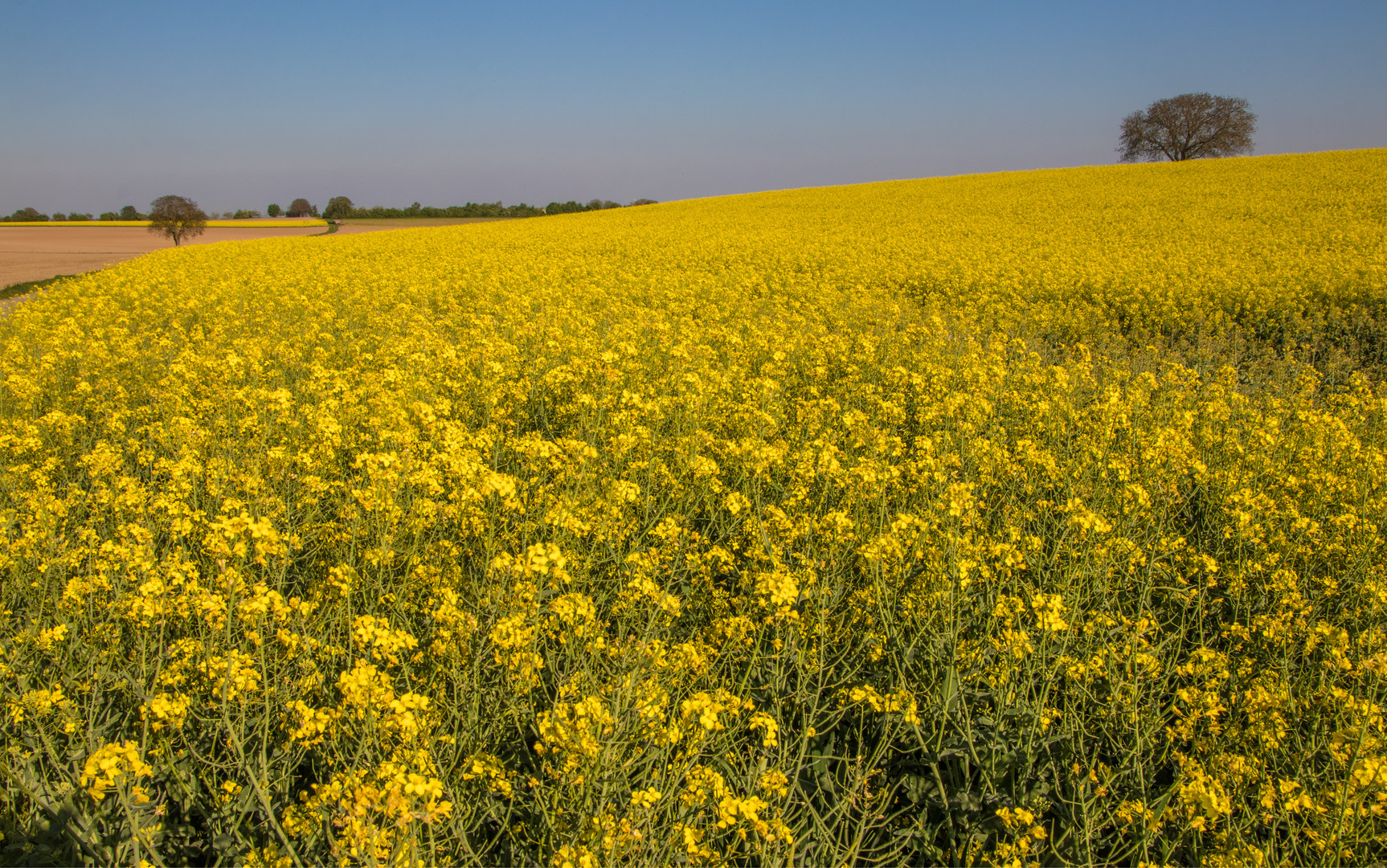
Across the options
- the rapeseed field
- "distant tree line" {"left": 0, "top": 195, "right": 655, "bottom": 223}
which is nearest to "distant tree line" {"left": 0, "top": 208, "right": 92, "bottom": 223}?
"distant tree line" {"left": 0, "top": 195, "right": 655, "bottom": 223}

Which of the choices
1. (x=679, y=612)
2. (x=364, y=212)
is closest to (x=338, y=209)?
(x=364, y=212)

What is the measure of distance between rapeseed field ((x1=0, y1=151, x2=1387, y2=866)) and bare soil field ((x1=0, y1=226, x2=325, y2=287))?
88.5 ft

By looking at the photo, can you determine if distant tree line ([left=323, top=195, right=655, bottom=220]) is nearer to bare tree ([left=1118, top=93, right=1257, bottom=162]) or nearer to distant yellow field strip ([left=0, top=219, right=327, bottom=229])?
distant yellow field strip ([left=0, top=219, right=327, bottom=229])

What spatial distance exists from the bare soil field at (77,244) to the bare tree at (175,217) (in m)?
0.94

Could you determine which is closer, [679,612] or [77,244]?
[679,612]

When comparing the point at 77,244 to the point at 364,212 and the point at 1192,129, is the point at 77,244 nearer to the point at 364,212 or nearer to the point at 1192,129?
the point at 364,212

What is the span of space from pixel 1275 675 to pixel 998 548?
1.04 meters

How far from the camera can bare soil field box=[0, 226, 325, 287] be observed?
86.1ft

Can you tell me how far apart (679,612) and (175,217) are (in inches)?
1796

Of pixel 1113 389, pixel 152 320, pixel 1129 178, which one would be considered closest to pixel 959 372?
pixel 1113 389

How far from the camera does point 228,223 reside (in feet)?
173

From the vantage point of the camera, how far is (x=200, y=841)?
2.14m

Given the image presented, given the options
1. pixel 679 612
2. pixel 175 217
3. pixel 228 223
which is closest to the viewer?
pixel 679 612

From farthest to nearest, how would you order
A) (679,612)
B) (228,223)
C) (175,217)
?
(228,223), (175,217), (679,612)
